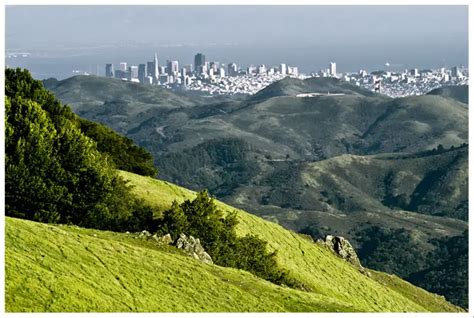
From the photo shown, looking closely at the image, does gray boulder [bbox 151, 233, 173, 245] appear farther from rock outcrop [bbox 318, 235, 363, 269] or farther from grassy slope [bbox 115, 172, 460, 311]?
rock outcrop [bbox 318, 235, 363, 269]

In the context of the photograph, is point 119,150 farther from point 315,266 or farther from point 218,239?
point 315,266

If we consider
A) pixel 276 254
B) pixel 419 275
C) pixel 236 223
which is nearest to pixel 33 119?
pixel 236 223

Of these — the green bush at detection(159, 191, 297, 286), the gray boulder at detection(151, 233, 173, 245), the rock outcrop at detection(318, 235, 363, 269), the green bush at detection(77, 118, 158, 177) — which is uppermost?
the green bush at detection(77, 118, 158, 177)

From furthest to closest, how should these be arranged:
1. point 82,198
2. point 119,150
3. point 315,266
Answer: point 119,150
point 315,266
point 82,198

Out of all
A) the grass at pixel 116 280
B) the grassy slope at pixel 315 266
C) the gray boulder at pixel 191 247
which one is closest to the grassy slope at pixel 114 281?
the grass at pixel 116 280

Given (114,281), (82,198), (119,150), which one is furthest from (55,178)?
(119,150)

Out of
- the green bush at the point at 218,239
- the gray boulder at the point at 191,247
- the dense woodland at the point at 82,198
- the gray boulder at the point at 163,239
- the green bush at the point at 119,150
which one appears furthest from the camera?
the green bush at the point at 119,150

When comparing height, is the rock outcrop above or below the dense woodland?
below

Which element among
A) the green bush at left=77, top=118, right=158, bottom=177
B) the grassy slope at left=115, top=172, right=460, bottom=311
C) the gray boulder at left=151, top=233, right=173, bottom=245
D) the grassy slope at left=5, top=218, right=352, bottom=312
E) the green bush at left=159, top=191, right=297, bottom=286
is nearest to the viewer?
the grassy slope at left=5, top=218, right=352, bottom=312

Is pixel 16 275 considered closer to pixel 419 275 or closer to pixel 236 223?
pixel 236 223

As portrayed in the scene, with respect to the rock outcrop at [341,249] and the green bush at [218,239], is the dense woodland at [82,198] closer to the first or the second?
the green bush at [218,239]

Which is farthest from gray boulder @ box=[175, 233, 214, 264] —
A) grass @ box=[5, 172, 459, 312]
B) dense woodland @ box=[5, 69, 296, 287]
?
dense woodland @ box=[5, 69, 296, 287]

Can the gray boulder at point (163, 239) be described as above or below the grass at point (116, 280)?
below
